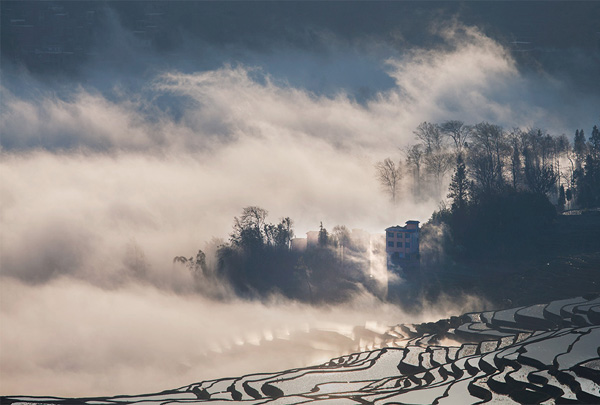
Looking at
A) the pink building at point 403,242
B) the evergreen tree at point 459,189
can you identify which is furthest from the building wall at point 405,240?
the evergreen tree at point 459,189

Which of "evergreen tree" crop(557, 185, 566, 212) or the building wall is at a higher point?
"evergreen tree" crop(557, 185, 566, 212)

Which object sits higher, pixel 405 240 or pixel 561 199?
pixel 561 199

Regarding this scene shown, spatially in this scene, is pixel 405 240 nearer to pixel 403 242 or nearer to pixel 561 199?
pixel 403 242

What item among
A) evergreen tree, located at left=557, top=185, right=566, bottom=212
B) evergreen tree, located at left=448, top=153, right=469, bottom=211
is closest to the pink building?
evergreen tree, located at left=448, top=153, right=469, bottom=211

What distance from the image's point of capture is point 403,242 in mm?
52469

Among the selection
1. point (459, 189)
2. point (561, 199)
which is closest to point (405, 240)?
point (459, 189)

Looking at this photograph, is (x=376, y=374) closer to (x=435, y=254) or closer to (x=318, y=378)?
(x=318, y=378)

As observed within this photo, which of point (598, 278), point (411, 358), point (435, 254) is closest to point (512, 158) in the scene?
point (435, 254)

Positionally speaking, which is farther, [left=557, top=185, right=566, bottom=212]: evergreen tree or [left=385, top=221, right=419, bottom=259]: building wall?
[left=557, top=185, right=566, bottom=212]: evergreen tree

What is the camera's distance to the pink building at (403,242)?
5206cm

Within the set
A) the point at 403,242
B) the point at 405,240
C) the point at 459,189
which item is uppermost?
the point at 459,189

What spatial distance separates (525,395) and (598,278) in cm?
2453

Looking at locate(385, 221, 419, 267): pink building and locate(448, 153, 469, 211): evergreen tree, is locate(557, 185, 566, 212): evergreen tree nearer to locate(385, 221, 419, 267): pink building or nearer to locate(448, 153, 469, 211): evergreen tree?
locate(448, 153, 469, 211): evergreen tree

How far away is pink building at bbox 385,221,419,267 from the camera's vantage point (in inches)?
2050
